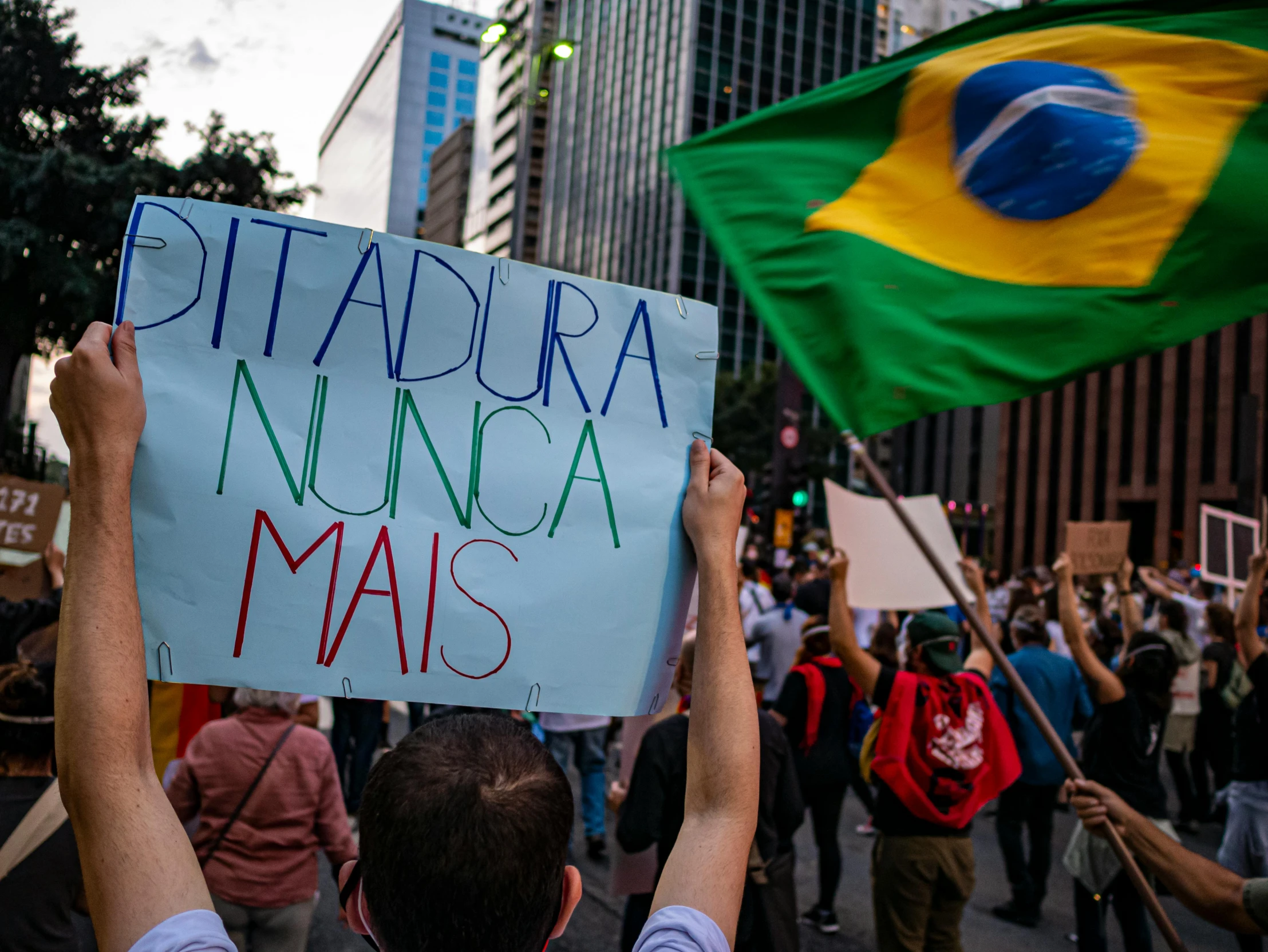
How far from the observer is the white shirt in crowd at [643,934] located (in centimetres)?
114

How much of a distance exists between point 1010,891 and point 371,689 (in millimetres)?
6436

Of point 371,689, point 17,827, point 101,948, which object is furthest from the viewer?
point 17,827

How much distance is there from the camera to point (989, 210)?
2.96 meters

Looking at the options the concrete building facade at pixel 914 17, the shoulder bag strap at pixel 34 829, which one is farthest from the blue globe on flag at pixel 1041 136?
the concrete building facade at pixel 914 17

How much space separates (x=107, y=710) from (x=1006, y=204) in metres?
2.74

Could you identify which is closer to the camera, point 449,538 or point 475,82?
point 449,538

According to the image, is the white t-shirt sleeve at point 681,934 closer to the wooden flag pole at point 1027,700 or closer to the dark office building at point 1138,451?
the wooden flag pole at point 1027,700

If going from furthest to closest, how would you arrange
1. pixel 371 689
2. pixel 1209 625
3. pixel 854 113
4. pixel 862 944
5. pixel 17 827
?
1. pixel 1209 625
2. pixel 862 944
3. pixel 854 113
4. pixel 17 827
5. pixel 371 689

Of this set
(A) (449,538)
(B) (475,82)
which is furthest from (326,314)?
(B) (475,82)

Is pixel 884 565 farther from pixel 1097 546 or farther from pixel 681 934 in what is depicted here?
pixel 681 934

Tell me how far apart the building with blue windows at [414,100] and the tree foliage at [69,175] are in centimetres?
8128

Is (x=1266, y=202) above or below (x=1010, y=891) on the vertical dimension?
above

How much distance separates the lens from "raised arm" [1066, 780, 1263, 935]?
233cm

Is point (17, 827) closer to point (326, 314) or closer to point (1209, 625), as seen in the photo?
point (326, 314)
